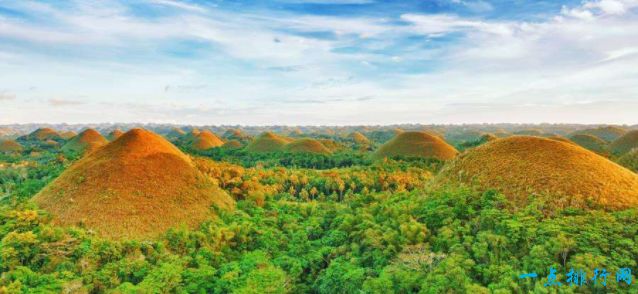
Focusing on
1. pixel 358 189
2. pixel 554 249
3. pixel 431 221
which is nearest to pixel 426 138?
pixel 358 189

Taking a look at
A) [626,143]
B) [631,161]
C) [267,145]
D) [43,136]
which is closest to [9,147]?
[43,136]

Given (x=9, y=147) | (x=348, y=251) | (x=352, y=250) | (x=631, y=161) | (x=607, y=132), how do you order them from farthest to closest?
(x=607, y=132) → (x=9, y=147) → (x=631, y=161) → (x=348, y=251) → (x=352, y=250)

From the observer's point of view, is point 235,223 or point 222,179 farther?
point 222,179

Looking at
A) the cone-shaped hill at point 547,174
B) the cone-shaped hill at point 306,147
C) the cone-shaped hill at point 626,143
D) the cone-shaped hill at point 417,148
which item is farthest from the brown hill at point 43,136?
the cone-shaped hill at point 626,143

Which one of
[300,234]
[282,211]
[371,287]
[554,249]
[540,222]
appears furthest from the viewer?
[282,211]

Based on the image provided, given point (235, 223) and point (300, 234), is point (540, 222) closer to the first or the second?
point (300, 234)

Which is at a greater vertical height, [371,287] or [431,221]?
[431,221]

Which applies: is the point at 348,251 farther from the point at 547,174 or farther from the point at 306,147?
the point at 306,147
